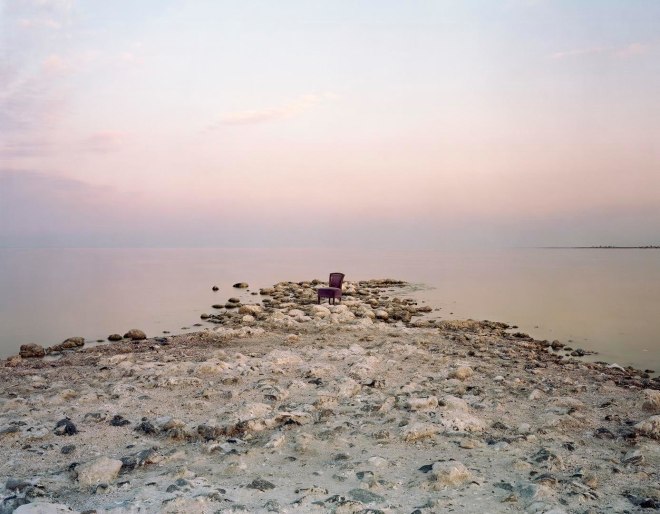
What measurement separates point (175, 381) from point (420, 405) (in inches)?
153

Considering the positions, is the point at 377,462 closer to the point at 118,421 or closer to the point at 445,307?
the point at 118,421

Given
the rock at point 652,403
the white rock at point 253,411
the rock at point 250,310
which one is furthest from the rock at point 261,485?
the rock at point 250,310

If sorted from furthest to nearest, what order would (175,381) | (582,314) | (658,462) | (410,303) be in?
(410,303) → (582,314) → (175,381) → (658,462)

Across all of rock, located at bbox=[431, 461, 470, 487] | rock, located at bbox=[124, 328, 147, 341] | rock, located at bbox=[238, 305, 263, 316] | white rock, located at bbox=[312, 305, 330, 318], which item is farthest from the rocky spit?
rock, located at bbox=[238, 305, 263, 316]

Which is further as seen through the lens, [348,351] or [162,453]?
[348,351]

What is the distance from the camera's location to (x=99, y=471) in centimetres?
483

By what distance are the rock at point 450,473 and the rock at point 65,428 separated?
4.12 metres

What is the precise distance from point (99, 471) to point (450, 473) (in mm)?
3278

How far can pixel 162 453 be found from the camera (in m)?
→ 5.45

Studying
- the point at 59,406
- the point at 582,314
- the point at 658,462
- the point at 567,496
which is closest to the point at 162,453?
the point at 59,406

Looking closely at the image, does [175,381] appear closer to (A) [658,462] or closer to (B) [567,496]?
(B) [567,496]

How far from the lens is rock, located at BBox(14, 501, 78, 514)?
397cm

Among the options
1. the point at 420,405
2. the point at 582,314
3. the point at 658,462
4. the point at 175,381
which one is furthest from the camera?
the point at 582,314

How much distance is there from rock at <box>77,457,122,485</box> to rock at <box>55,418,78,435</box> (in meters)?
1.21
